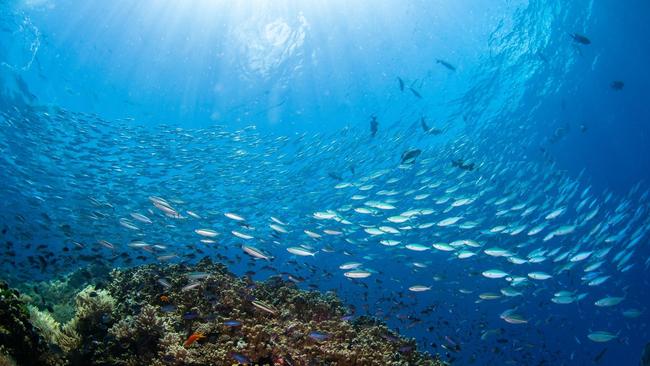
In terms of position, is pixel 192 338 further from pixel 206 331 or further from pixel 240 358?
pixel 240 358

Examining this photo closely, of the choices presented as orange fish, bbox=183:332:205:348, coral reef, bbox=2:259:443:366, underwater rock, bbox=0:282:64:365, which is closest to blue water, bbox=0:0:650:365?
coral reef, bbox=2:259:443:366

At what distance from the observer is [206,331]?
5.58 meters

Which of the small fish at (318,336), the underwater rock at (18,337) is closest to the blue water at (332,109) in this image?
the small fish at (318,336)

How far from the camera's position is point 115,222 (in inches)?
1334

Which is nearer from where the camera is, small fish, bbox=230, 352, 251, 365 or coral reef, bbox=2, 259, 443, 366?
small fish, bbox=230, 352, 251, 365

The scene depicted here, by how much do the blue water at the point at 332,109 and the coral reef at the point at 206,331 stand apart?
10433mm

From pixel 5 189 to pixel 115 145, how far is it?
16.4m

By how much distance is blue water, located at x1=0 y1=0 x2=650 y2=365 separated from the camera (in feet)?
65.3

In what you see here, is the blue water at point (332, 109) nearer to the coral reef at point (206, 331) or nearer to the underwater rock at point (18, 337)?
the coral reef at point (206, 331)

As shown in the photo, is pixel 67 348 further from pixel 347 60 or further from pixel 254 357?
pixel 347 60

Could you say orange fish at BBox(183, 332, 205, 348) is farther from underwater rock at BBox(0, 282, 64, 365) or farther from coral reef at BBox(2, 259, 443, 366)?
underwater rock at BBox(0, 282, 64, 365)

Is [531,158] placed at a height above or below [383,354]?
above

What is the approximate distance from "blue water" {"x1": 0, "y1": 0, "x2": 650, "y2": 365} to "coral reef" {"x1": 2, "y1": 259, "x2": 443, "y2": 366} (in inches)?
411

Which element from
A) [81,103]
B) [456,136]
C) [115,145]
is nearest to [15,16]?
[81,103]
